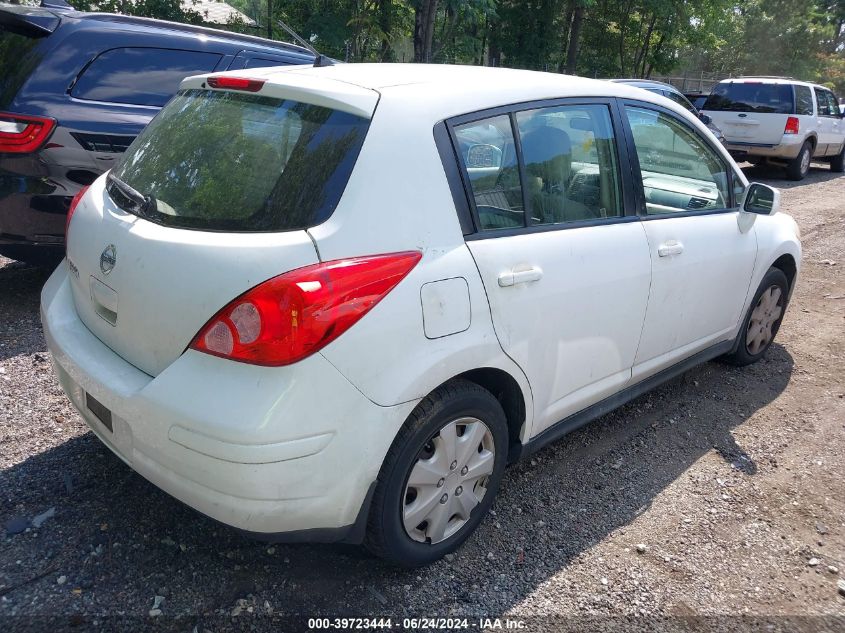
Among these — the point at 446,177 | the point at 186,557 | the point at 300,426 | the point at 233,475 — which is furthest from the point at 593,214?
the point at 186,557

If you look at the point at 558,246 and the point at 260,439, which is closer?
the point at 260,439

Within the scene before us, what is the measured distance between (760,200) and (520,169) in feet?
6.31

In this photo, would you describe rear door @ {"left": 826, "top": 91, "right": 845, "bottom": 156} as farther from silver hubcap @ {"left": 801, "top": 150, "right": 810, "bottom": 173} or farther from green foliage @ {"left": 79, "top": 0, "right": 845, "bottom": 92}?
green foliage @ {"left": 79, "top": 0, "right": 845, "bottom": 92}

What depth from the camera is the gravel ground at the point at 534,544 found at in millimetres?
2482

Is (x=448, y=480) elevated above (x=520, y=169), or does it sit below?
below

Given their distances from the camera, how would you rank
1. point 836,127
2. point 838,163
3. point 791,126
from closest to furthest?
point 791,126, point 836,127, point 838,163

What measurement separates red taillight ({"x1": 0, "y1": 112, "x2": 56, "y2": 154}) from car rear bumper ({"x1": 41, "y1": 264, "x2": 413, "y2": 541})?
279 centimetres

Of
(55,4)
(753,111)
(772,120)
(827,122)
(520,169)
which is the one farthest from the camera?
(827,122)

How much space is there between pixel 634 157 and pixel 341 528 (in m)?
2.17

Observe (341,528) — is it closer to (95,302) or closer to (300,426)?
(300,426)

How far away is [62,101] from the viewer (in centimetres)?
464

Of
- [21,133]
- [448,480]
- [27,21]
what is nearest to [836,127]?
[27,21]

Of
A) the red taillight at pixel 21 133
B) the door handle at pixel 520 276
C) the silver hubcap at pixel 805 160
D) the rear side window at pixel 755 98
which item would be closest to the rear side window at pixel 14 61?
the red taillight at pixel 21 133

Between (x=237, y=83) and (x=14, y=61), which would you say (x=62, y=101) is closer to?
(x=14, y=61)
